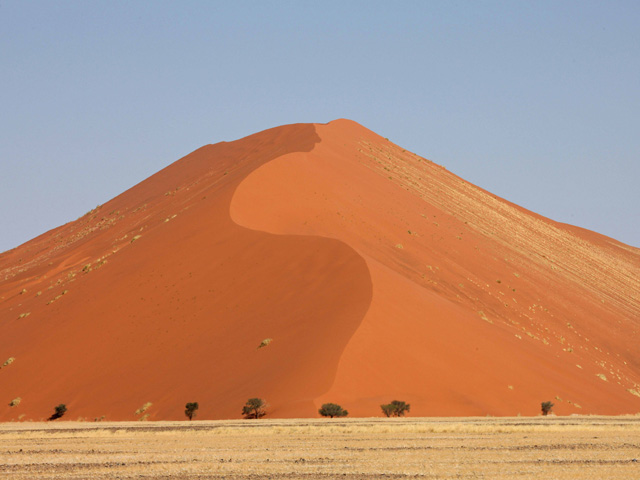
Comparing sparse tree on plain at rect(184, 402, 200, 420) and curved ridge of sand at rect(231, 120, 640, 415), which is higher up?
curved ridge of sand at rect(231, 120, 640, 415)

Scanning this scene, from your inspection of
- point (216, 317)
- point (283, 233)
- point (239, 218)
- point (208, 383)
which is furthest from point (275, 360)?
point (239, 218)

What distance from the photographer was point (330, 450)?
1772cm

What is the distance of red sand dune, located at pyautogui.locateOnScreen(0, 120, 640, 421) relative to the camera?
99.2 ft

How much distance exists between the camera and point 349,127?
7669 cm

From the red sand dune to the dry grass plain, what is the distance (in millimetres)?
5332

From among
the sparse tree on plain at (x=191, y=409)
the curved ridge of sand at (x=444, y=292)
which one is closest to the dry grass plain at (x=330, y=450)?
the sparse tree on plain at (x=191, y=409)

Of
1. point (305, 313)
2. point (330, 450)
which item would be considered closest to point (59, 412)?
point (305, 313)

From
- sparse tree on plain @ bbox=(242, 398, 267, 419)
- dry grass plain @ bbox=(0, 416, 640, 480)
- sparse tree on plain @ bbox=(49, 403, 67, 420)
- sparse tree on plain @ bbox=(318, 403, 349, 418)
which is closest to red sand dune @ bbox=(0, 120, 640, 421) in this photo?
sparse tree on plain @ bbox=(242, 398, 267, 419)

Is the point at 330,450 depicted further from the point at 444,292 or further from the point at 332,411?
the point at 444,292

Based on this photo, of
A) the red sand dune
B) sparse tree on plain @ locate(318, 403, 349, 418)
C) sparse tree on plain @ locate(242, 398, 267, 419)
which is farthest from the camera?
the red sand dune

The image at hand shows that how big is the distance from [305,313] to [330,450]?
1572 centimetres

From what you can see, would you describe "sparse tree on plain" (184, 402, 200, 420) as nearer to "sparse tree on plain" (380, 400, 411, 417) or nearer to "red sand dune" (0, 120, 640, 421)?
"red sand dune" (0, 120, 640, 421)

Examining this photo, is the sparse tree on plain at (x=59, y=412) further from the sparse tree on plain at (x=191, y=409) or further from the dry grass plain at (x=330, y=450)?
the dry grass plain at (x=330, y=450)

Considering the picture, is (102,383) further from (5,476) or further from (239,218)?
(5,476)
